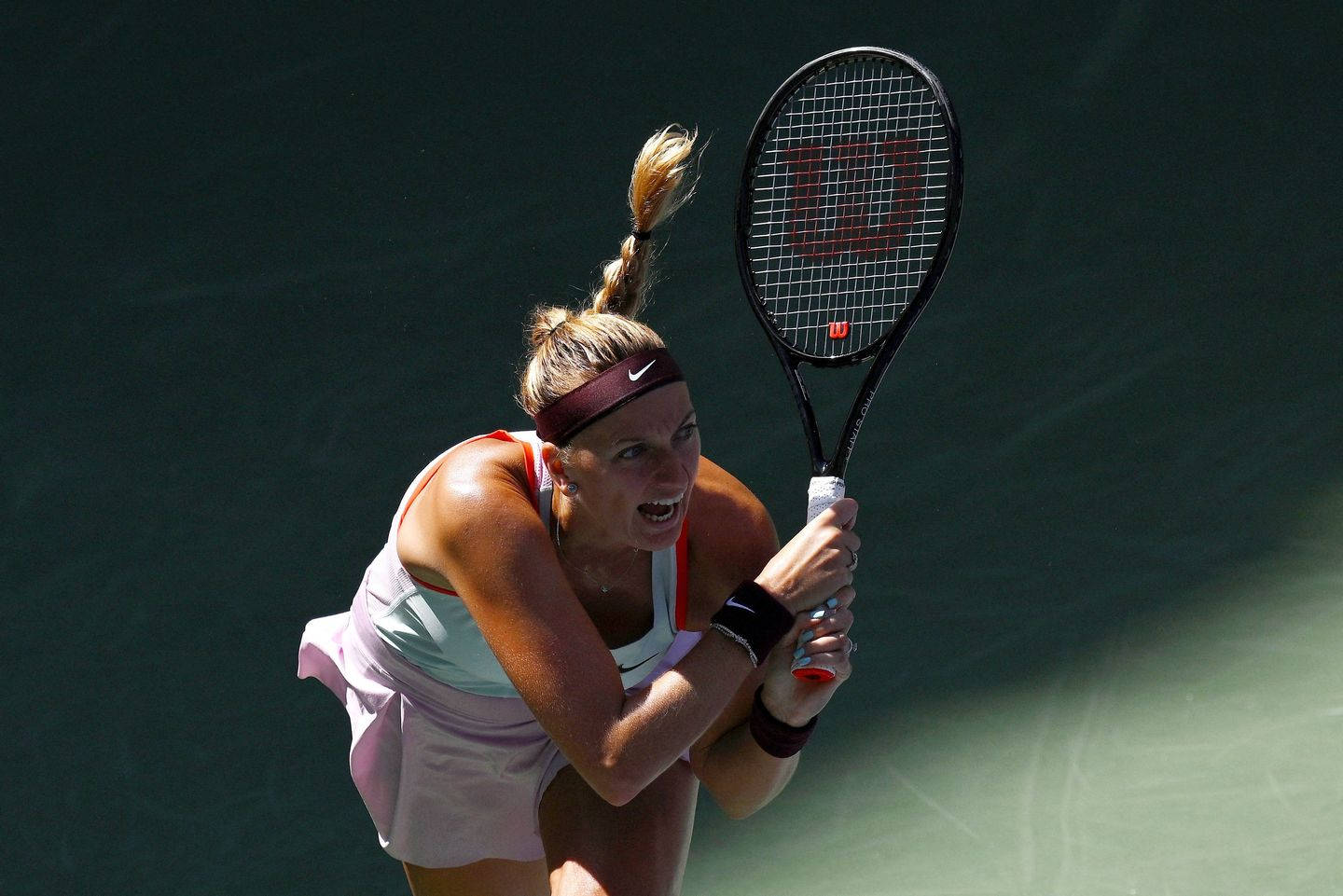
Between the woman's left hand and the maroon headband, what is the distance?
371 mm

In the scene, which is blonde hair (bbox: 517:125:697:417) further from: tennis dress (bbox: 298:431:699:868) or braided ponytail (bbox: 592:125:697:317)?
tennis dress (bbox: 298:431:699:868)

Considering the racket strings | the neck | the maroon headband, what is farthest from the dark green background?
the maroon headband

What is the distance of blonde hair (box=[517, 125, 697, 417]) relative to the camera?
7.67 ft

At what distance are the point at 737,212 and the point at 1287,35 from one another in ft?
8.74

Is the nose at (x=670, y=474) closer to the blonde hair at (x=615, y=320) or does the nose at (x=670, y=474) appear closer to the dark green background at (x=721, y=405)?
the blonde hair at (x=615, y=320)

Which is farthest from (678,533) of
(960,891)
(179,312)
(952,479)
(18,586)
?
(179,312)

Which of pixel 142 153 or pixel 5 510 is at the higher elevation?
pixel 142 153

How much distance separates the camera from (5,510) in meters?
4.12

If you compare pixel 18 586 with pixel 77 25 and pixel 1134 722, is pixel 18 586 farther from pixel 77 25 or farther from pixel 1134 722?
pixel 1134 722

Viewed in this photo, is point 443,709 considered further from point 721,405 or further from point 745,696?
point 721,405

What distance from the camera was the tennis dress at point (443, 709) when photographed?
2477 mm

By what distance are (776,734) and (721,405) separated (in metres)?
1.80

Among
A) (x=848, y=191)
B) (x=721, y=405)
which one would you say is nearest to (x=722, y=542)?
(x=848, y=191)

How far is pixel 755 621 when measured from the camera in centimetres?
226
